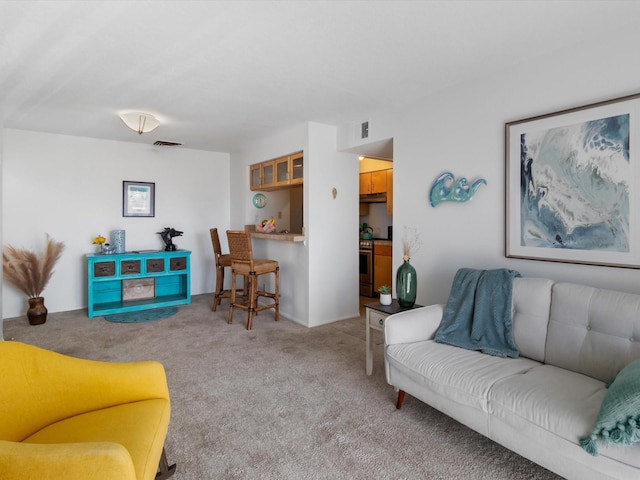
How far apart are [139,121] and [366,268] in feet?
12.1

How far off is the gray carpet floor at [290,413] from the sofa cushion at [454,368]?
0.33 metres

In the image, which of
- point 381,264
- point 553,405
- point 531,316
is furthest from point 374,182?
point 553,405

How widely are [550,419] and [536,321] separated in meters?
0.74

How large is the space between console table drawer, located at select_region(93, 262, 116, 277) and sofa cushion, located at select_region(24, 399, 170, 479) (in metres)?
3.60

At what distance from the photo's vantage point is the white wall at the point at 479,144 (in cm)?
217

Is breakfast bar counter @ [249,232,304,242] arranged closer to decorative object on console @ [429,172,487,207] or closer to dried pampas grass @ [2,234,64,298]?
decorative object on console @ [429,172,487,207]

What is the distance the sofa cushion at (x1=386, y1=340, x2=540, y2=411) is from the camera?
1.77m

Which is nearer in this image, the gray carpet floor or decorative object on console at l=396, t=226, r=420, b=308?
the gray carpet floor

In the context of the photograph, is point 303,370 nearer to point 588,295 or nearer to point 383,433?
point 383,433

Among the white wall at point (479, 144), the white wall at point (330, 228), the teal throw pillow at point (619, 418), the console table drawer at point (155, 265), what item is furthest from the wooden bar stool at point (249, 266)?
the teal throw pillow at point (619, 418)

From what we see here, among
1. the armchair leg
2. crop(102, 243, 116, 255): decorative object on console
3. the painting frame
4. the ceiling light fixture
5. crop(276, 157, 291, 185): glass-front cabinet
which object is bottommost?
the armchair leg

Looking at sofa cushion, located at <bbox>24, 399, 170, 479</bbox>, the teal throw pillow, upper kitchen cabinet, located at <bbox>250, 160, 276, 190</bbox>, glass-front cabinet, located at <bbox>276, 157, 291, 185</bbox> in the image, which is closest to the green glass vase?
the teal throw pillow

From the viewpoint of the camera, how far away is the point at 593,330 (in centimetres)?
186

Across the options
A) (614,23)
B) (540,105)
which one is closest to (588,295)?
(540,105)
